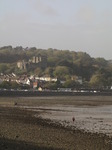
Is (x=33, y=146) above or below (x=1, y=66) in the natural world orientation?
below

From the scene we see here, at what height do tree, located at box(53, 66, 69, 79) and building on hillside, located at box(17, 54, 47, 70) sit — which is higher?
building on hillside, located at box(17, 54, 47, 70)

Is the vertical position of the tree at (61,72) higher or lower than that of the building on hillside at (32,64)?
lower

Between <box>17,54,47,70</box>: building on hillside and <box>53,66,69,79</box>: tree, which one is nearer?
<box>53,66,69,79</box>: tree

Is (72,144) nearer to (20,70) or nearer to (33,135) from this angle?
(33,135)

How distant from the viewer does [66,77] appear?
144 metres

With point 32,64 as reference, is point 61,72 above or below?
below

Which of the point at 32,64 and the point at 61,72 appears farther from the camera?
the point at 32,64

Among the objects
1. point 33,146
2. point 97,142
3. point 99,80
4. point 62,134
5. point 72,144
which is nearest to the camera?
point 33,146

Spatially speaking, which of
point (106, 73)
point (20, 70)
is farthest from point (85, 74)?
point (20, 70)

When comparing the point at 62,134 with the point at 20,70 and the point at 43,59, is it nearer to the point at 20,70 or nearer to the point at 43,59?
the point at 20,70

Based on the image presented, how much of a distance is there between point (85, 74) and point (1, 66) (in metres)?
38.1

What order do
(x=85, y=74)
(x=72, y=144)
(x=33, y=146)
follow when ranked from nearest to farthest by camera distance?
(x=33, y=146) < (x=72, y=144) < (x=85, y=74)

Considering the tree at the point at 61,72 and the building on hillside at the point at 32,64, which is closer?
the tree at the point at 61,72

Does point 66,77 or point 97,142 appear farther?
point 66,77
